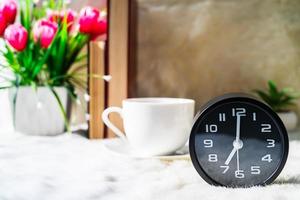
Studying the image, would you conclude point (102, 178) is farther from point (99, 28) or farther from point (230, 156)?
point (99, 28)

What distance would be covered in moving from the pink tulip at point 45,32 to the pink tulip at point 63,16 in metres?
0.05

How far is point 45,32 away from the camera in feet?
2.78

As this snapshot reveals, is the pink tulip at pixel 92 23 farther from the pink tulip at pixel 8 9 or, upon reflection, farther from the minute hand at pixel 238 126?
the minute hand at pixel 238 126

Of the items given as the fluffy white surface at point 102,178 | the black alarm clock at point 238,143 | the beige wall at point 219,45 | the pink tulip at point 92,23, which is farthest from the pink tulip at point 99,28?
the black alarm clock at point 238,143

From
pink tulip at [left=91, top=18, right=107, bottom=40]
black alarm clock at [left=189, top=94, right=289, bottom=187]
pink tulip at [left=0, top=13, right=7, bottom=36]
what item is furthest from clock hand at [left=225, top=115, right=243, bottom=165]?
pink tulip at [left=0, top=13, right=7, bottom=36]

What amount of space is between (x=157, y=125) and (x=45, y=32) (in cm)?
36

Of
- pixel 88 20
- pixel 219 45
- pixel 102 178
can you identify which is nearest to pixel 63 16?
pixel 88 20

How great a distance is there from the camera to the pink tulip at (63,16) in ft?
3.03

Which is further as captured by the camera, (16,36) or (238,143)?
(16,36)

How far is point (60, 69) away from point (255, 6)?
0.49m

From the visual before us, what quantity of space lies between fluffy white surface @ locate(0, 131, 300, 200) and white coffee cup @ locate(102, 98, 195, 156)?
0.03m

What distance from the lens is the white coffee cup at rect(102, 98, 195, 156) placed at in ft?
2.06

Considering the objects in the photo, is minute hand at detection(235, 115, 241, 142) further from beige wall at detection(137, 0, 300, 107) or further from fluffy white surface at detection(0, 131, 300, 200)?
beige wall at detection(137, 0, 300, 107)

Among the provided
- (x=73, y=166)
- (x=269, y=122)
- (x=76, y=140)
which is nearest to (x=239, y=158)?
(x=269, y=122)
